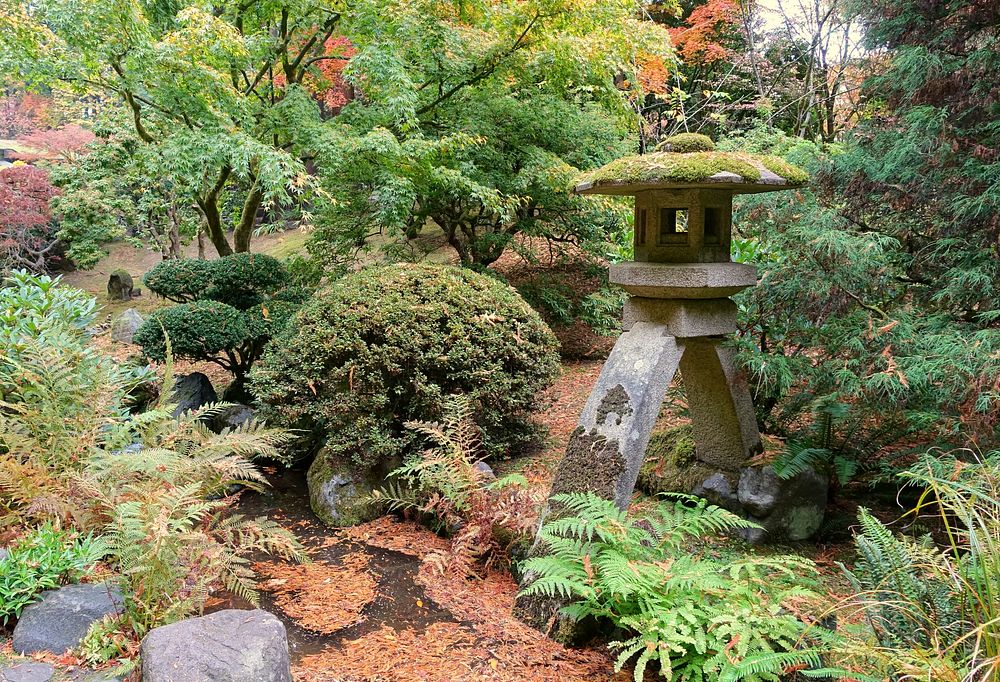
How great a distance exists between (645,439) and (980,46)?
8.91ft

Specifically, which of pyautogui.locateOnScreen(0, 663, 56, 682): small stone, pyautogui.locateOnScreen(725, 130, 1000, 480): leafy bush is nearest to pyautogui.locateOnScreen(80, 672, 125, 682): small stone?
pyautogui.locateOnScreen(0, 663, 56, 682): small stone

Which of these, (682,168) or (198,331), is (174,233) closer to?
(198,331)

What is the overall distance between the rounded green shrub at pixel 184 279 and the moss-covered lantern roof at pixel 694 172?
16.5 ft

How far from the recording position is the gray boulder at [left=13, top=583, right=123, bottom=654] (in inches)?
106

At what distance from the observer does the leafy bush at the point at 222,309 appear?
Result: 19.7 ft

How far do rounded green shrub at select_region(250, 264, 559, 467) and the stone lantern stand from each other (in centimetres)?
140

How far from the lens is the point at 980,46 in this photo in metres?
3.34

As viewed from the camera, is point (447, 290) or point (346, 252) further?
point (346, 252)

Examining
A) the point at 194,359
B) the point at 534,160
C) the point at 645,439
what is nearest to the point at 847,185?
the point at 645,439

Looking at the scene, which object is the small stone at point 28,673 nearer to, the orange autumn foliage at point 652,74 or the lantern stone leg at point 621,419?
the lantern stone leg at point 621,419

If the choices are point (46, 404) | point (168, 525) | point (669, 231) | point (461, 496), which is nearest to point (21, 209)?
point (46, 404)

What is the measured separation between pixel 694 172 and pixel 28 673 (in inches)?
140

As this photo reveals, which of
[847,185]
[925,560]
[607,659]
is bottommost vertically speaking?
[607,659]

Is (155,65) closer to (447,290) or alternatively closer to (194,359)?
(194,359)
